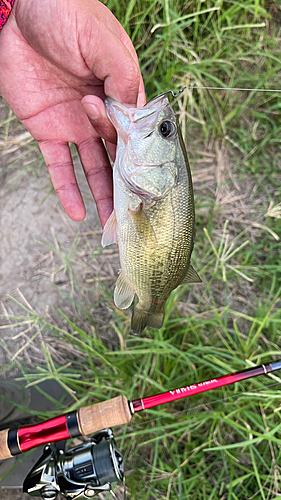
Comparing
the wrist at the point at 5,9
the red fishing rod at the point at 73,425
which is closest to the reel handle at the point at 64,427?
the red fishing rod at the point at 73,425

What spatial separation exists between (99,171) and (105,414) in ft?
3.86

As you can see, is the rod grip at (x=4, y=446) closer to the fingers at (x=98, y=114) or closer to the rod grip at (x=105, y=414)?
the rod grip at (x=105, y=414)

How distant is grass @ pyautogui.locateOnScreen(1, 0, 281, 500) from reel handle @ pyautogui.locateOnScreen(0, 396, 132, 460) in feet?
1.62

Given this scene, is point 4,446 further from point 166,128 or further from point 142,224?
point 166,128

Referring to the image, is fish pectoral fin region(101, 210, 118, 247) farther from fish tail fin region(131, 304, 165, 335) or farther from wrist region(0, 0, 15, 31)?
wrist region(0, 0, 15, 31)

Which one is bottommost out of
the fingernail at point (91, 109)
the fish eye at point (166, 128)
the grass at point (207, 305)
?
the grass at point (207, 305)

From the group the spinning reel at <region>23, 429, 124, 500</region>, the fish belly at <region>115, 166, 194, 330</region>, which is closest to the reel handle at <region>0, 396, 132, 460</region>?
the spinning reel at <region>23, 429, 124, 500</region>

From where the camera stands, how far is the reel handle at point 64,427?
5.05ft

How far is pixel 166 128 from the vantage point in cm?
141

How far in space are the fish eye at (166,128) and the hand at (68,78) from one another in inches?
9.5

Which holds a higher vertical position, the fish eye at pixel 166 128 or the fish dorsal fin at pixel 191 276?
the fish eye at pixel 166 128

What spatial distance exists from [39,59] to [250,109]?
4.88 feet

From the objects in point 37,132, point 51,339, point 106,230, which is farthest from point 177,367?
point 37,132

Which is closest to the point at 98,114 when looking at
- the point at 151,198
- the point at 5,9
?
the point at 151,198
